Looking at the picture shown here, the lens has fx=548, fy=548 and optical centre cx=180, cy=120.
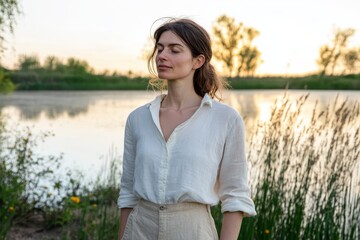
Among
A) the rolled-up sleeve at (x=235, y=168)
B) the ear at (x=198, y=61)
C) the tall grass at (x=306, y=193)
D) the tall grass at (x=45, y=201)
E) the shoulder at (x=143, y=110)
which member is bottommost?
the tall grass at (x=45, y=201)

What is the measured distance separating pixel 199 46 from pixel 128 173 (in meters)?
0.46

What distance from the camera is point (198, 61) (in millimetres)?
1661

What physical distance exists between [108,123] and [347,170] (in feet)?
27.2

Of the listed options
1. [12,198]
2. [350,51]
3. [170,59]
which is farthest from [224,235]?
[350,51]

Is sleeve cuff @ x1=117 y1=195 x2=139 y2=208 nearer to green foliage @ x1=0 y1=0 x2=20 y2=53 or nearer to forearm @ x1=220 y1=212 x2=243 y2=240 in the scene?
forearm @ x1=220 y1=212 x2=243 y2=240

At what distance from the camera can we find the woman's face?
1604mm

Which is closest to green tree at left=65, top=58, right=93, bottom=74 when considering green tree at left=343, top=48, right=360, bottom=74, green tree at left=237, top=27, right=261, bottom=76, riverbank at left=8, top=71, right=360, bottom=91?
riverbank at left=8, top=71, right=360, bottom=91

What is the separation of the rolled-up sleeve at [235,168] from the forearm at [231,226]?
0.02 metres

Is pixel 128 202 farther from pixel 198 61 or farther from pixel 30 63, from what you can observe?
pixel 30 63

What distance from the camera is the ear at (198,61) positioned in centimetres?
165

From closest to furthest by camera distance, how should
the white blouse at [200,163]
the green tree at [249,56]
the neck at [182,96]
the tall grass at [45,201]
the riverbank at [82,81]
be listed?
the white blouse at [200,163] < the neck at [182,96] < the tall grass at [45,201] < the green tree at [249,56] < the riverbank at [82,81]

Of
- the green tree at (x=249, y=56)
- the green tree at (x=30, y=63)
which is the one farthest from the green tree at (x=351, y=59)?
the green tree at (x=30, y=63)

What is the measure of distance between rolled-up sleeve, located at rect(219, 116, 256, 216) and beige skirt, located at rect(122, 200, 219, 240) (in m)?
0.07

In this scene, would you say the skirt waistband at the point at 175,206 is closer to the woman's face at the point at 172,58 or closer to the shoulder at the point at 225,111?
the shoulder at the point at 225,111
